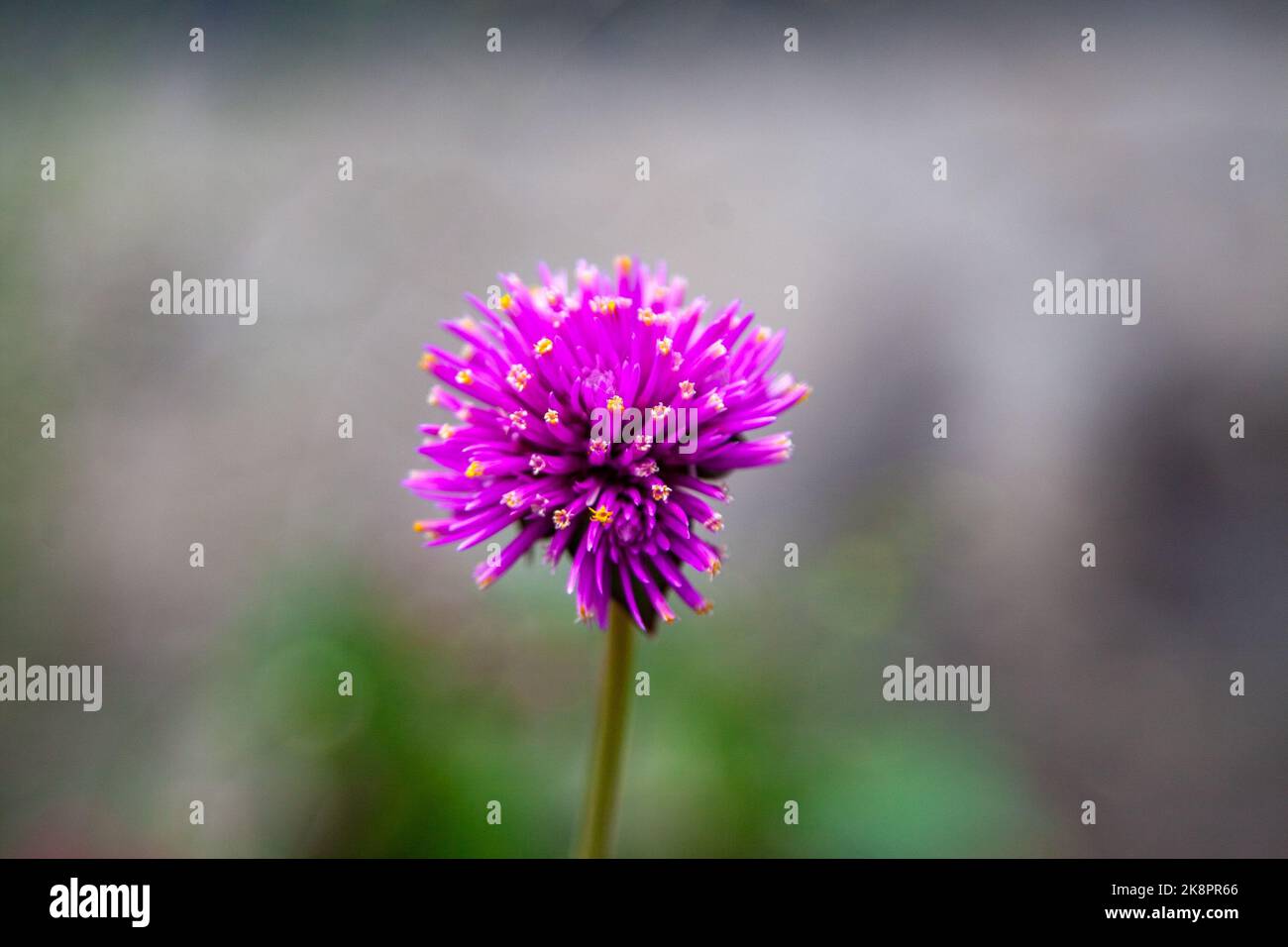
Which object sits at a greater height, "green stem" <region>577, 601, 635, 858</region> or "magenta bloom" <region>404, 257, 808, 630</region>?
"magenta bloom" <region>404, 257, 808, 630</region>

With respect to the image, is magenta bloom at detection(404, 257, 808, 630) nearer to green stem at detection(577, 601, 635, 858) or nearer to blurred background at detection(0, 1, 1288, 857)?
green stem at detection(577, 601, 635, 858)

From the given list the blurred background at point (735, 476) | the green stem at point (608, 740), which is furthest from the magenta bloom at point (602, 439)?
the blurred background at point (735, 476)

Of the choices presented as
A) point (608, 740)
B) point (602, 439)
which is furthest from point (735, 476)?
point (602, 439)

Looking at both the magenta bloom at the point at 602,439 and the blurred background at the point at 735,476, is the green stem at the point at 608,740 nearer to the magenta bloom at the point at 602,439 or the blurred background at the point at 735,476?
the magenta bloom at the point at 602,439

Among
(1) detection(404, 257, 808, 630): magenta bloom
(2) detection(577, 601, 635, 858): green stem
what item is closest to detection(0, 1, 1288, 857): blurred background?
(2) detection(577, 601, 635, 858): green stem
